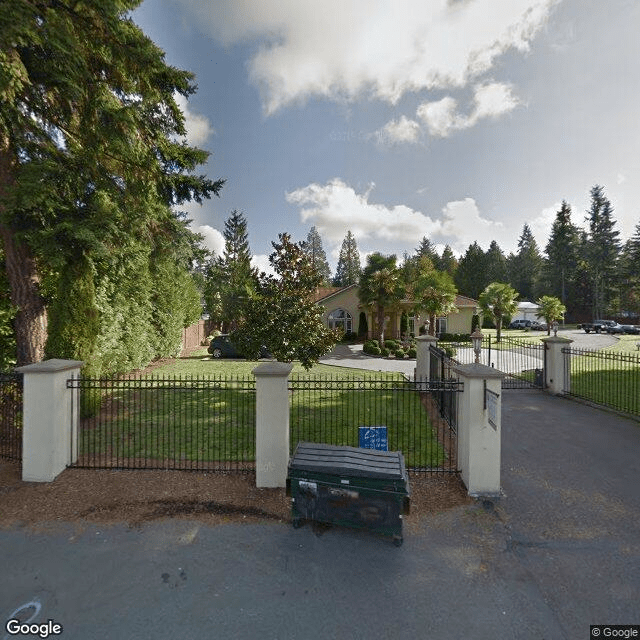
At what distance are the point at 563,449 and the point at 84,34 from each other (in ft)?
46.0

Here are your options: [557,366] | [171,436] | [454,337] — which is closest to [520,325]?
[454,337]

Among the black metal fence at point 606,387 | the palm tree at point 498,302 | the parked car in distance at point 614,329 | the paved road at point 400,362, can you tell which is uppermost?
the palm tree at point 498,302

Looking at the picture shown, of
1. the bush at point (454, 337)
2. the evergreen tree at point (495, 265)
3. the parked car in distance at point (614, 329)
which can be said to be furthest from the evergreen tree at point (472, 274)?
the bush at point (454, 337)

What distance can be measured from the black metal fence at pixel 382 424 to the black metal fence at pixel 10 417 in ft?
17.2

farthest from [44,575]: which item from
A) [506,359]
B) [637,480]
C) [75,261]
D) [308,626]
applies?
[506,359]

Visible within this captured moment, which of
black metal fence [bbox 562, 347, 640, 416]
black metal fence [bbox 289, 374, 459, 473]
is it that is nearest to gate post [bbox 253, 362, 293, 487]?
black metal fence [bbox 289, 374, 459, 473]

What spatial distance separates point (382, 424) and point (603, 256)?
7451cm

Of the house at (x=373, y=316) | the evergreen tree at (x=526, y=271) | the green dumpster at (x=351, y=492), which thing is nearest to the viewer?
the green dumpster at (x=351, y=492)

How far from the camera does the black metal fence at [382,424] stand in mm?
5973

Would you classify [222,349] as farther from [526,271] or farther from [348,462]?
[526,271]

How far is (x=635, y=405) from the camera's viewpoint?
9.27 m

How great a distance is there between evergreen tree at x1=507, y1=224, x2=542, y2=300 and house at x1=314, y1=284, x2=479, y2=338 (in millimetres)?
43737

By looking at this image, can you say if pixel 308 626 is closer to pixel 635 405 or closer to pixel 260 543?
pixel 260 543

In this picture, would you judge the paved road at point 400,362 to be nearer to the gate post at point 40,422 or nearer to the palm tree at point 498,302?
the palm tree at point 498,302
